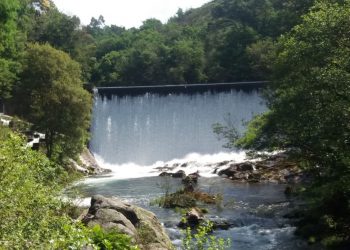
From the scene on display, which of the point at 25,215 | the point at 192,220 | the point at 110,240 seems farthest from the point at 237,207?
the point at 25,215

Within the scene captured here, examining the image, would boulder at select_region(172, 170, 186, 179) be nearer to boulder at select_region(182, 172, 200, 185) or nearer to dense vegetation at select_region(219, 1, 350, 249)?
boulder at select_region(182, 172, 200, 185)

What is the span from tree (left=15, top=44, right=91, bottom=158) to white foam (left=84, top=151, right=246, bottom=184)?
5414 mm

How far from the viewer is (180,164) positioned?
125ft

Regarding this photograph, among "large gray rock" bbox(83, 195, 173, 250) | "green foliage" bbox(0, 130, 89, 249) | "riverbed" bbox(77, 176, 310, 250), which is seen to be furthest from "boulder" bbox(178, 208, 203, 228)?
"green foliage" bbox(0, 130, 89, 249)

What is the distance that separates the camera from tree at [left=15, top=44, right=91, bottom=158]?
30.4 meters

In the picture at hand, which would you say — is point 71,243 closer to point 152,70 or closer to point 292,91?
point 292,91

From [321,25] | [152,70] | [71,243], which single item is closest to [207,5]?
[152,70]

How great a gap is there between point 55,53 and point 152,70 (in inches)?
888

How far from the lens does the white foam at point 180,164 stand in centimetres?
3609

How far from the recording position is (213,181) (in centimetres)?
3088

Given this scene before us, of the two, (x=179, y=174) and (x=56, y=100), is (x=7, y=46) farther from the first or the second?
(x=179, y=174)

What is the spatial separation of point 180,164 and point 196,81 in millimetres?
13821

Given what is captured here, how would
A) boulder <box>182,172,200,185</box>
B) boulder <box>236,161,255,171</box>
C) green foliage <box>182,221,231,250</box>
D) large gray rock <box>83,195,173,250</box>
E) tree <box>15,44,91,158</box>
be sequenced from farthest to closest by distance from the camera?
boulder <box>236,161,255,171</box>
tree <box>15,44,91,158</box>
boulder <box>182,172,200,185</box>
large gray rock <box>83,195,173,250</box>
green foliage <box>182,221,231,250</box>

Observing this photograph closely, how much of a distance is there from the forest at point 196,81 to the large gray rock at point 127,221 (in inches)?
41.0
